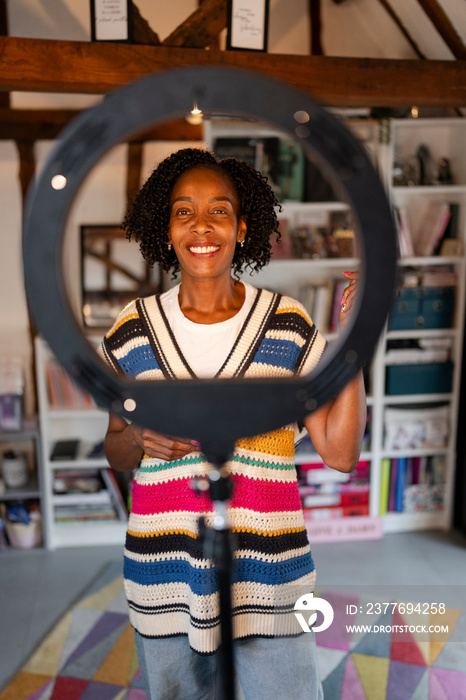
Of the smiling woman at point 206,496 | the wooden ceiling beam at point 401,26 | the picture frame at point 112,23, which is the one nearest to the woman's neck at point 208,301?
the smiling woman at point 206,496

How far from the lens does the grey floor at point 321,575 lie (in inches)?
90.0

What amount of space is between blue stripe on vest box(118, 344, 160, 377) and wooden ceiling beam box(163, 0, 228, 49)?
1.46 meters

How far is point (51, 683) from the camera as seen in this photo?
6.42 ft

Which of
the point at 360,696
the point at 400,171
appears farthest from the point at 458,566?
the point at 400,171

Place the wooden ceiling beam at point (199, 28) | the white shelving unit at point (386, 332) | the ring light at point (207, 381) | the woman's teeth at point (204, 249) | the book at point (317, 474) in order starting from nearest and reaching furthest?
the ring light at point (207, 381) → the woman's teeth at point (204, 249) → the wooden ceiling beam at point (199, 28) → the white shelving unit at point (386, 332) → the book at point (317, 474)

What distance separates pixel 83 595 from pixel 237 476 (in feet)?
6.08

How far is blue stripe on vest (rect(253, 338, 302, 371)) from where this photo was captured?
0.86m

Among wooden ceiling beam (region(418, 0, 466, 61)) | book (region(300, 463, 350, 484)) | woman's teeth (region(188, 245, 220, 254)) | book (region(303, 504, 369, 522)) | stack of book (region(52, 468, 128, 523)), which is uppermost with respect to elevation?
wooden ceiling beam (region(418, 0, 466, 61))

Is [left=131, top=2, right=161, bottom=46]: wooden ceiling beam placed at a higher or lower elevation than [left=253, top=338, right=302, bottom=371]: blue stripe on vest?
higher

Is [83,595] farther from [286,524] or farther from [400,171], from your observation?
[400,171]

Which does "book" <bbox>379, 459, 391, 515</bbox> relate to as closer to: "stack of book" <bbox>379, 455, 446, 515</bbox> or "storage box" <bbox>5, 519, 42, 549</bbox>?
"stack of book" <bbox>379, 455, 446, 515</bbox>

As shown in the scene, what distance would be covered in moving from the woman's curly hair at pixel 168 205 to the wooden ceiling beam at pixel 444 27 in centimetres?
175

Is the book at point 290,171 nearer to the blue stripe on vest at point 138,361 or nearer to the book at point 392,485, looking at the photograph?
the book at point 392,485

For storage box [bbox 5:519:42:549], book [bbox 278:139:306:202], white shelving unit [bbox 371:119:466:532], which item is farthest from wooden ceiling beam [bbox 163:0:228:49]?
storage box [bbox 5:519:42:549]
